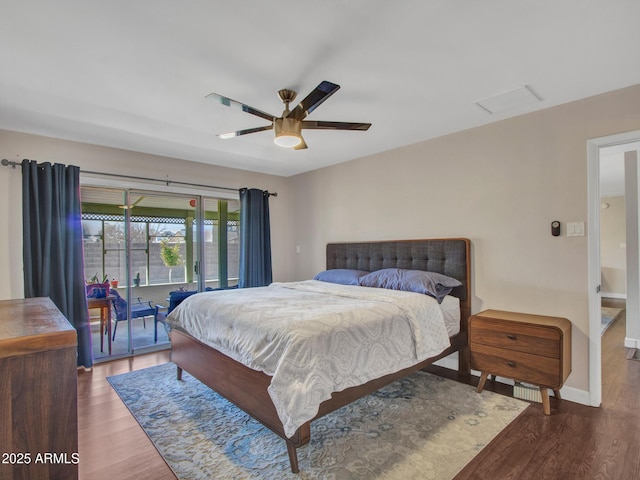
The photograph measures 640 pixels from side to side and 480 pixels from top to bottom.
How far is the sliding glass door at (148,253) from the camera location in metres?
4.25

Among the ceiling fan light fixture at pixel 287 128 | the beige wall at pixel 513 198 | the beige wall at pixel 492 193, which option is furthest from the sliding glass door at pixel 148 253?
the ceiling fan light fixture at pixel 287 128

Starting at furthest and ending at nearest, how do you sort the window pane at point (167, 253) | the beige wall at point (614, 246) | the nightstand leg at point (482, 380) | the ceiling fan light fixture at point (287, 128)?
the beige wall at point (614, 246), the window pane at point (167, 253), the nightstand leg at point (482, 380), the ceiling fan light fixture at point (287, 128)

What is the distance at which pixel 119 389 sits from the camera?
319 centimetres

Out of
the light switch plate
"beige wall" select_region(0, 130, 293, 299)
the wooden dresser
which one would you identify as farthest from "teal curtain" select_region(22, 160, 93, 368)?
the light switch plate

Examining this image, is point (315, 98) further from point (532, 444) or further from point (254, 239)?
point (254, 239)

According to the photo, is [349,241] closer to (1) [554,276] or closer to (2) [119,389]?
(1) [554,276]

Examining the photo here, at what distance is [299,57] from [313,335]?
174cm

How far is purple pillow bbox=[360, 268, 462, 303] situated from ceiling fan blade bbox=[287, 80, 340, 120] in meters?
1.87

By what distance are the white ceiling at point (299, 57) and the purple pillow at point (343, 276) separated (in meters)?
1.74

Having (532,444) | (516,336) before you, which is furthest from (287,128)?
(532,444)

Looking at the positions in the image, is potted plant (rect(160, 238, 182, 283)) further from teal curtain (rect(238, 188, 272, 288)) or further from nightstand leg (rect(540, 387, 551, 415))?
nightstand leg (rect(540, 387, 551, 415))

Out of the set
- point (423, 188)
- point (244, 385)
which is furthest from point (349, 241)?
point (244, 385)

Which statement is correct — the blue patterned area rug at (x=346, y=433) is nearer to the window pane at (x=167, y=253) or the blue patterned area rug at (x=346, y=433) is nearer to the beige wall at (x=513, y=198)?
the beige wall at (x=513, y=198)

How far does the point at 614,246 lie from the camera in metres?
8.21
